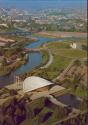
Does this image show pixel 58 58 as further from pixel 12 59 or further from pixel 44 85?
pixel 44 85

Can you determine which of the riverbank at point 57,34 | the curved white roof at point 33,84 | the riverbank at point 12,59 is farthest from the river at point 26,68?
the riverbank at point 57,34

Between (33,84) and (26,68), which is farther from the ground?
(33,84)

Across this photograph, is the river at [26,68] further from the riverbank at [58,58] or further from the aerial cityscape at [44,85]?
the riverbank at [58,58]

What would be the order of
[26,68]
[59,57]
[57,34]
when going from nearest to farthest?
[26,68]
[59,57]
[57,34]

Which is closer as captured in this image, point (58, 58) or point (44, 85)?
point (44, 85)

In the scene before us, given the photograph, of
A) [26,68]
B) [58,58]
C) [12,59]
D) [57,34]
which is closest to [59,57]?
[58,58]

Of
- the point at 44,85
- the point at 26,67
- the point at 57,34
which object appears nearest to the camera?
the point at 44,85

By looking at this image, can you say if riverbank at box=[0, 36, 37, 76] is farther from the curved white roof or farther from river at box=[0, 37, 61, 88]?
the curved white roof

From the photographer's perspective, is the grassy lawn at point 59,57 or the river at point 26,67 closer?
the river at point 26,67

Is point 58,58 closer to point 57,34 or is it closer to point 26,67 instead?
point 26,67

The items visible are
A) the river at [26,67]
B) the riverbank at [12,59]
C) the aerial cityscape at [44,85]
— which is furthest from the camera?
the riverbank at [12,59]

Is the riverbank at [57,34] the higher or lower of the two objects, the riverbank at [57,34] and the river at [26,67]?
the higher
